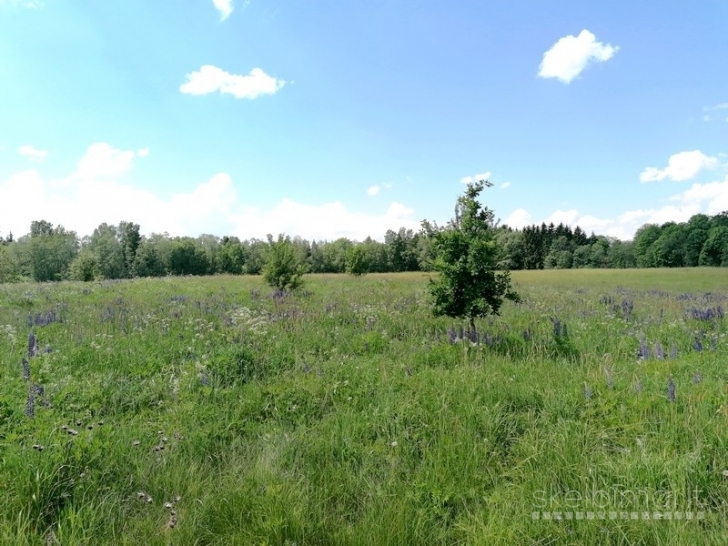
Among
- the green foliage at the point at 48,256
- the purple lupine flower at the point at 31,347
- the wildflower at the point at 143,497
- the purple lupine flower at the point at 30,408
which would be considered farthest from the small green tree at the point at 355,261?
the green foliage at the point at 48,256

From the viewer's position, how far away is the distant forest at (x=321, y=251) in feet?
238

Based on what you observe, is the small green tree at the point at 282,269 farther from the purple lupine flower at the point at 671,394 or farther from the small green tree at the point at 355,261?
the small green tree at the point at 355,261

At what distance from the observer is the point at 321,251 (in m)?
97.9

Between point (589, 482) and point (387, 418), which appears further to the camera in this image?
point (387, 418)

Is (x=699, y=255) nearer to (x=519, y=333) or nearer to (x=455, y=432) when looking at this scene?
(x=519, y=333)

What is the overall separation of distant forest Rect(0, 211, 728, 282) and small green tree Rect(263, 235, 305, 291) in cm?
3934

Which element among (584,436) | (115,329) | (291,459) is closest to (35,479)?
(291,459)

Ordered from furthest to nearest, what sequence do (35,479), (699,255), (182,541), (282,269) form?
(699,255), (282,269), (35,479), (182,541)

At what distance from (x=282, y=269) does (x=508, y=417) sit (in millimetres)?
14393

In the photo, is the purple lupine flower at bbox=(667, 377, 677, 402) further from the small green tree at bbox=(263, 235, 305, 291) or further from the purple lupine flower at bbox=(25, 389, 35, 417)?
the small green tree at bbox=(263, 235, 305, 291)

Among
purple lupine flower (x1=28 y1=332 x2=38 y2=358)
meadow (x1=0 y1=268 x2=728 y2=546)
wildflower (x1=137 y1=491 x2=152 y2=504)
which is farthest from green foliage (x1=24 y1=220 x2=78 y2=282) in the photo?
wildflower (x1=137 y1=491 x2=152 y2=504)

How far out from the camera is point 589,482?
2830 millimetres

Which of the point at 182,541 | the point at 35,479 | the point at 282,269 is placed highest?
the point at 282,269

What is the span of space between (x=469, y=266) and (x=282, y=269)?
11639 mm
